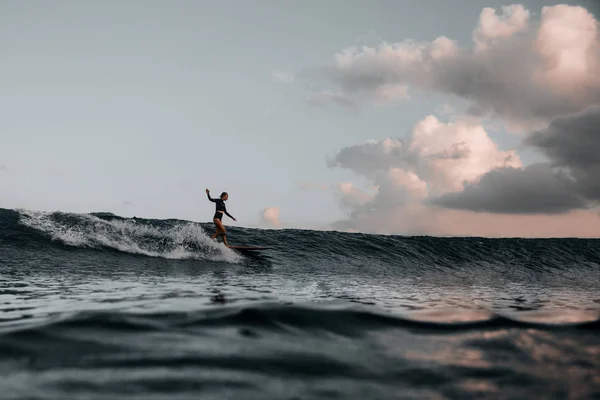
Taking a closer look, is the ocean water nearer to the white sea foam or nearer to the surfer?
the white sea foam

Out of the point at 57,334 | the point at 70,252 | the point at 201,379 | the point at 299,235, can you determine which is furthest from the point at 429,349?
the point at 299,235

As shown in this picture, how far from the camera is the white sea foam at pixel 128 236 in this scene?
13.0 metres

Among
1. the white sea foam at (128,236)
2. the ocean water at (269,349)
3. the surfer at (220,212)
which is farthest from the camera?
the surfer at (220,212)

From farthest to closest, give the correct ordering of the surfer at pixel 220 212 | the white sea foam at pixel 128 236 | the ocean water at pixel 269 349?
1. the surfer at pixel 220 212
2. the white sea foam at pixel 128 236
3. the ocean water at pixel 269 349

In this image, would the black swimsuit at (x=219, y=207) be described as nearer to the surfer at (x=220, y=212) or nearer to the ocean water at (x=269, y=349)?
the surfer at (x=220, y=212)

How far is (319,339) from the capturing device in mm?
2783

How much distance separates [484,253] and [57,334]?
2022 centimetres

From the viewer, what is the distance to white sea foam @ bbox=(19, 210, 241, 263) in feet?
42.8

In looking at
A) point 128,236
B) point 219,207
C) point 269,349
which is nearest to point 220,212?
point 219,207

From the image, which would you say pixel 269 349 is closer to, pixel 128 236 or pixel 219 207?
pixel 219 207

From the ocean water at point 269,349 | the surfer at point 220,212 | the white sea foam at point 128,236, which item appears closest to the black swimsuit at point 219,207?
the surfer at point 220,212

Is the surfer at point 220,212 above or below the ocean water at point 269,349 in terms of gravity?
above

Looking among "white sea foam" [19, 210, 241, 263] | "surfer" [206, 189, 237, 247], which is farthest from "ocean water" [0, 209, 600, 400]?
"surfer" [206, 189, 237, 247]

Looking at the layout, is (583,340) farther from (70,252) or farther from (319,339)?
(70,252)
